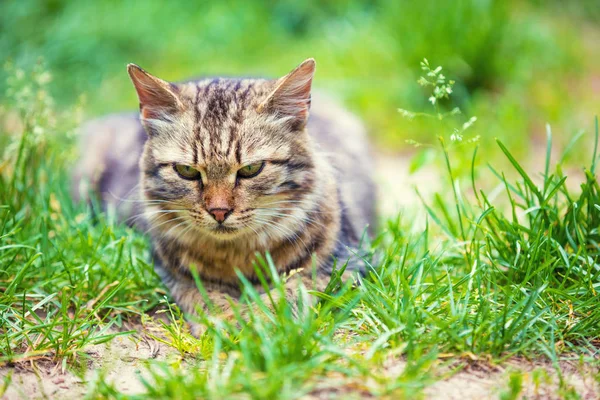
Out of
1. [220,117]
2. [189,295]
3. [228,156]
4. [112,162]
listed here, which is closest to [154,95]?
[220,117]

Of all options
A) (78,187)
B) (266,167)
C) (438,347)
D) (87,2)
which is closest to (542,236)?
(438,347)

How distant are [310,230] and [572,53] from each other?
3754 mm

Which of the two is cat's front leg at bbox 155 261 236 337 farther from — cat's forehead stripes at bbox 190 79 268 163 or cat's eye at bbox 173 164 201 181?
cat's forehead stripes at bbox 190 79 268 163

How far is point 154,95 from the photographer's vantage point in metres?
2.42

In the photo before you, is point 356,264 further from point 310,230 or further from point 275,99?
point 275,99

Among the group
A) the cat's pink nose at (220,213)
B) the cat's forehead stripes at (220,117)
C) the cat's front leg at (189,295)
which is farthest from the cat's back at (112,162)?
the cat's pink nose at (220,213)

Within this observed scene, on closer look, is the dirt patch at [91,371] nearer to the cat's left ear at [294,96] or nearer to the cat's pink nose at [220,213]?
the cat's pink nose at [220,213]

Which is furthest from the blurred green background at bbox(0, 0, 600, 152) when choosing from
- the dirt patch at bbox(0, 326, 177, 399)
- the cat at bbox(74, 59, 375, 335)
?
the dirt patch at bbox(0, 326, 177, 399)

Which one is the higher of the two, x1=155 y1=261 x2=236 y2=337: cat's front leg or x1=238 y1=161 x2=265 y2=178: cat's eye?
x1=238 y1=161 x2=265 y2=178: cat's eye

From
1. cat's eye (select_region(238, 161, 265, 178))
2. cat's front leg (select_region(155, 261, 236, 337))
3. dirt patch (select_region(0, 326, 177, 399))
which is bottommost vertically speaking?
dirt patch (select_region(0, 326, 177, 399))

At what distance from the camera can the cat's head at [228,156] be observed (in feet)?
7.43

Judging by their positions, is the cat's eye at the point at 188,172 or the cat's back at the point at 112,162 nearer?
the cat's eye at the point at 188,172

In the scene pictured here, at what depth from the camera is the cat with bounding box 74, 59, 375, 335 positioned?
7.47 feet

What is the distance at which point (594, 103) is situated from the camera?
455 centimetres
